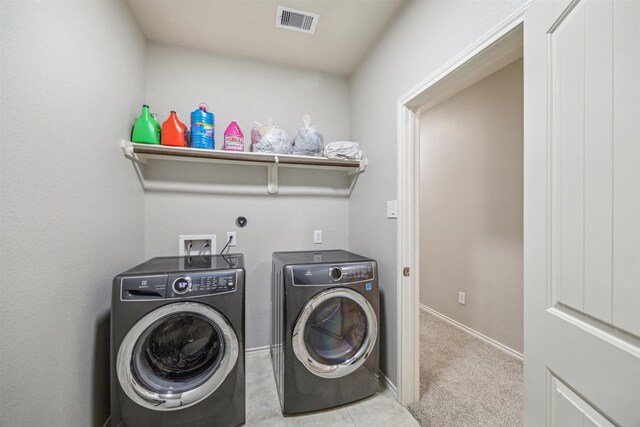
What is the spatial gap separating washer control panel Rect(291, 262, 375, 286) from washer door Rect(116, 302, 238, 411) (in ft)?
1.53

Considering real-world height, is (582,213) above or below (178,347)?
above

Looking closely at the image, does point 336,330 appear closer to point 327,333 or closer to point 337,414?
point 327,333

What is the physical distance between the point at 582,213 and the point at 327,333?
138 centimetres

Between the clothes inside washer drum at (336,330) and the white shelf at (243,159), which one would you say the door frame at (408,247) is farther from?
the white shelf at (243,159)

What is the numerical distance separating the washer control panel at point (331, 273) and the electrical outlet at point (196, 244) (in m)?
0.91

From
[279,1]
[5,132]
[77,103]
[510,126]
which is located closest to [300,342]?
[5,132]

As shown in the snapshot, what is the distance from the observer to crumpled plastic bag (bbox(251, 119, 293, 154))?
1.90 meters

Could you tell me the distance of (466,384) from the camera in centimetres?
178

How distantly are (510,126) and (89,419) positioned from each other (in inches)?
137

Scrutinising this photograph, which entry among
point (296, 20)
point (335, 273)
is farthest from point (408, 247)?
point (296, 20)

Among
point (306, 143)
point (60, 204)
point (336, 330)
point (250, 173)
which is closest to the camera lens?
point (60, 204)

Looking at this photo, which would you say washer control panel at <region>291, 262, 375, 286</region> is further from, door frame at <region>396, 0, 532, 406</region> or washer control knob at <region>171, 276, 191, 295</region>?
washer control knob at <region>171, 276, 191, 295</region>

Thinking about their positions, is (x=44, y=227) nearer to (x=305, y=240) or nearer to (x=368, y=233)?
(x=305, y=240)

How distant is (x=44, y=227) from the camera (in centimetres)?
96
